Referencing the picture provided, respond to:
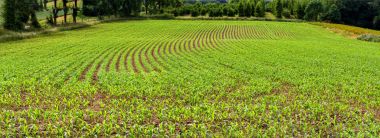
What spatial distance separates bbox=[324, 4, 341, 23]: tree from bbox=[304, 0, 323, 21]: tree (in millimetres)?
4561

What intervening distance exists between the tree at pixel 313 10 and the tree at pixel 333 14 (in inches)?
180

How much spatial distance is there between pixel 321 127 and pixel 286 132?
1811mm

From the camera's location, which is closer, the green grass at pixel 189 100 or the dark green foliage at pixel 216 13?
the green grass at pixel 189 100

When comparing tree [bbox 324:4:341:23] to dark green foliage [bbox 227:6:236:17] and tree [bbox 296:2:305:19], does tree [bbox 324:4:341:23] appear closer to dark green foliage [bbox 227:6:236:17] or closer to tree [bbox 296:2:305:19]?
tree [bbox 296:2:305:19]

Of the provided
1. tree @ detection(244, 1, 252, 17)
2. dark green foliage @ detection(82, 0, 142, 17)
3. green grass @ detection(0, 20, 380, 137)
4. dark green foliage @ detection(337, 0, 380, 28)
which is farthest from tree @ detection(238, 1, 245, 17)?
green grass @ detection(0, 20, 380, 137)

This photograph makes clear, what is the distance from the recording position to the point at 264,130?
12219mm

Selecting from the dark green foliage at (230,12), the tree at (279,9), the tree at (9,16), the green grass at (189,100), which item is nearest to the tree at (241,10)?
the dark green foliage at (230,12)

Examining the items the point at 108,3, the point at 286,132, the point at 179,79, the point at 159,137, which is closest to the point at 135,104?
the point at 159,137

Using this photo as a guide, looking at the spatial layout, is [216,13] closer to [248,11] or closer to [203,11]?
[203,11]

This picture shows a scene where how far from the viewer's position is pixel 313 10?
133000 millimetres

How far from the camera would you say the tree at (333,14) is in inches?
5098

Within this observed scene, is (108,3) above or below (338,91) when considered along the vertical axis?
above

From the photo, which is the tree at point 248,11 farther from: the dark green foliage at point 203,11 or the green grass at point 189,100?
the green grass at point 189,100

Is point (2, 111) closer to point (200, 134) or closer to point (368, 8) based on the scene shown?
point (200, 134)
